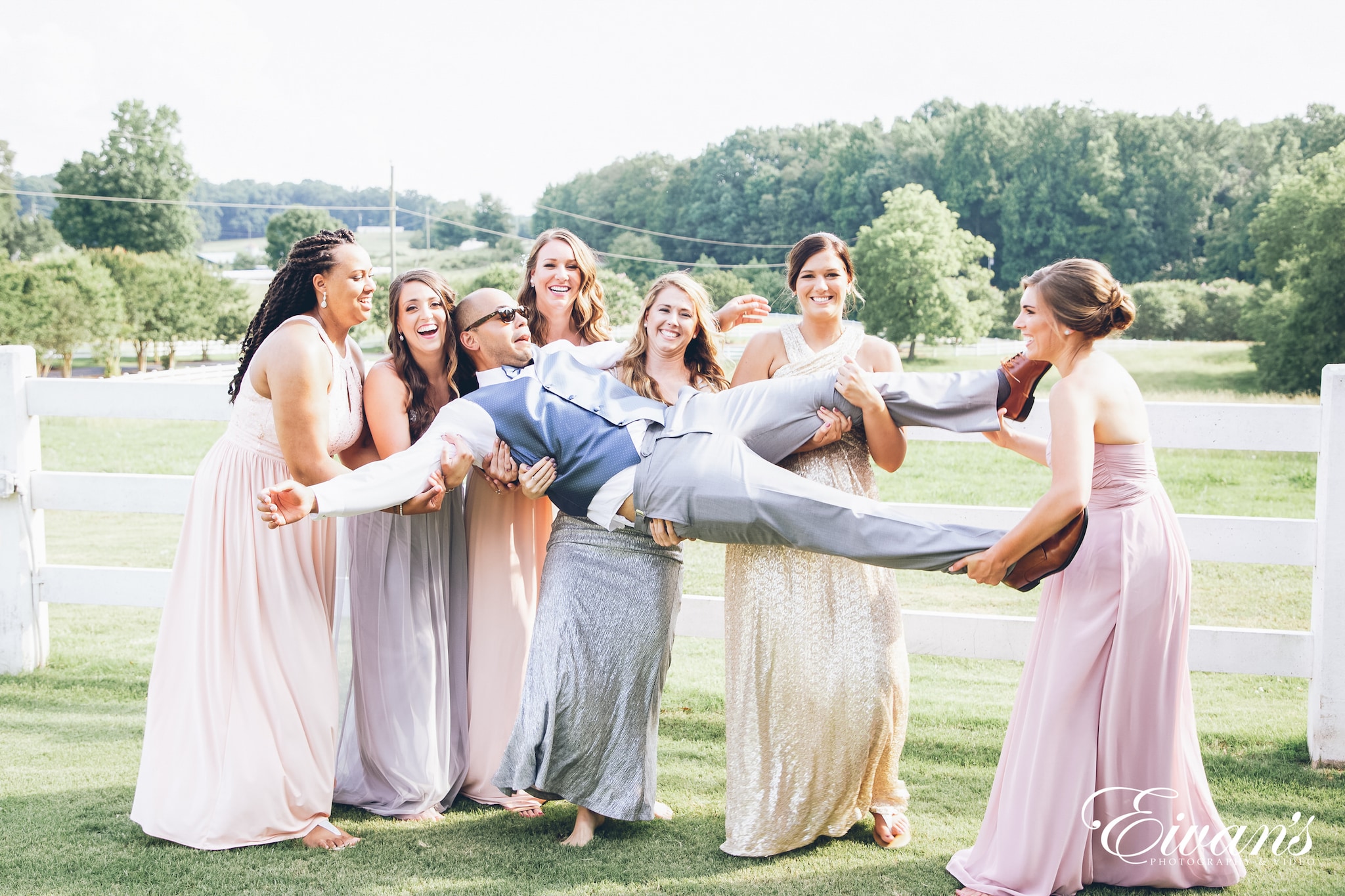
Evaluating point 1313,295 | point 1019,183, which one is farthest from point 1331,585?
point 1019,183

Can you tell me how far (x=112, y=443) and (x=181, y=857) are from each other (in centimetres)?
2355

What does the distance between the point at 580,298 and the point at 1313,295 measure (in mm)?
42225

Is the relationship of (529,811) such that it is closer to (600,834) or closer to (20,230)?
(600,834)

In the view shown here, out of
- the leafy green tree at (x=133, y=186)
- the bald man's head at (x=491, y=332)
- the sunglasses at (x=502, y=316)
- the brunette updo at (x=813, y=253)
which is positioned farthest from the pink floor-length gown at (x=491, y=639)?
the leafy green tree at (x=133, y=186)

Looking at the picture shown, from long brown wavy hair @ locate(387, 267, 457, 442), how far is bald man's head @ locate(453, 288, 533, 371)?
5 cm

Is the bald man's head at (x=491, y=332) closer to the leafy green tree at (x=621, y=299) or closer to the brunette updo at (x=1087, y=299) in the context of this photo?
the brunette updo at (x=1087, y=299)

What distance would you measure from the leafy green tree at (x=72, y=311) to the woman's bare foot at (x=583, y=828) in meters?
49.7

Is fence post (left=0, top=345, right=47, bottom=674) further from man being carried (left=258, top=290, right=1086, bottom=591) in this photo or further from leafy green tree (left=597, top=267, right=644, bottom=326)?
leafy green tree (left=597, top=267, right=644, bottom=326)

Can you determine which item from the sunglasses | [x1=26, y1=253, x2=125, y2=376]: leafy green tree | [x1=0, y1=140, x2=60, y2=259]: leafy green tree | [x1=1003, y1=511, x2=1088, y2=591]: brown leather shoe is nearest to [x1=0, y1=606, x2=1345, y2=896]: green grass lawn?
[x1=1003, y1=511, x2=1088, y2=591]: brown leather shoe

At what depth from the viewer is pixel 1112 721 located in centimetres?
320

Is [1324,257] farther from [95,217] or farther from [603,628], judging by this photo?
[95,217]

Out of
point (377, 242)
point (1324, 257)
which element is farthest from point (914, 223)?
point (377, 242)

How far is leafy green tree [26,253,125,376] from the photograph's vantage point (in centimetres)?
4703

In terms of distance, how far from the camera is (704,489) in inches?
134
